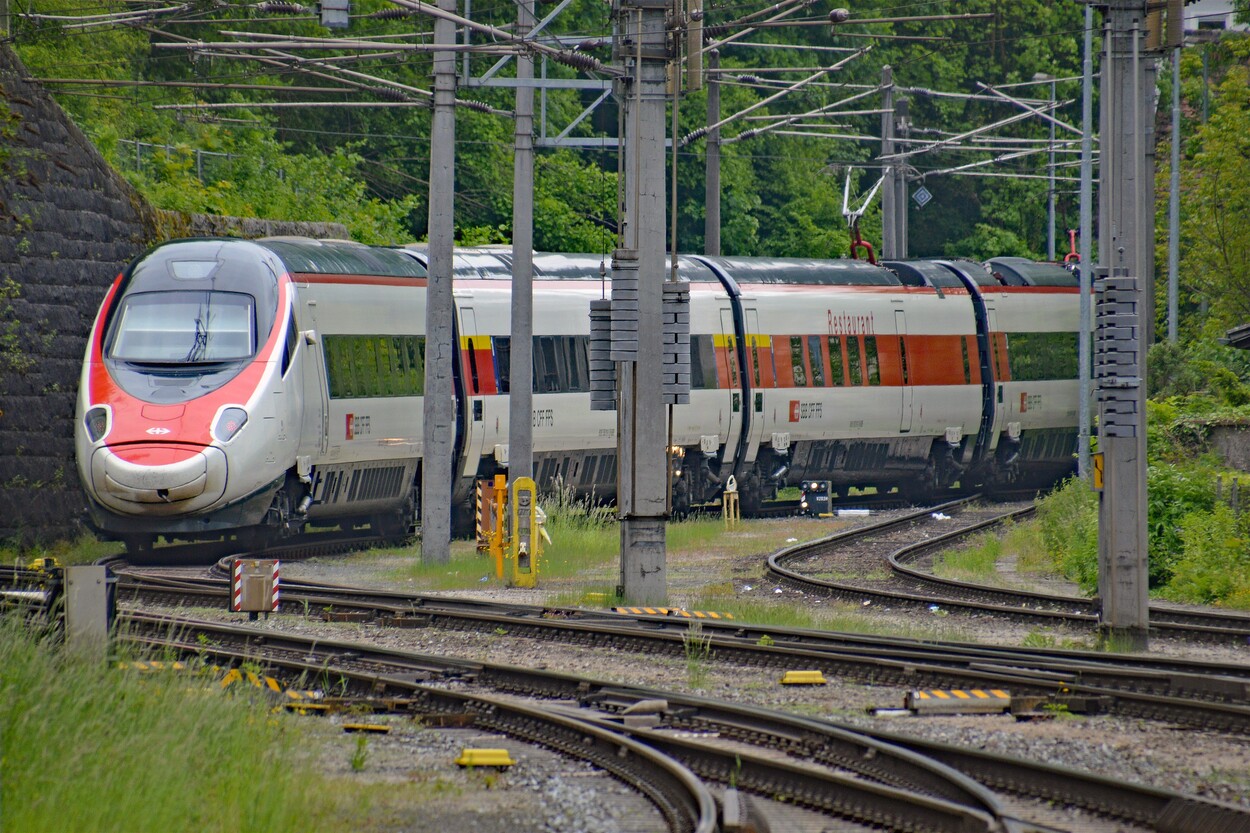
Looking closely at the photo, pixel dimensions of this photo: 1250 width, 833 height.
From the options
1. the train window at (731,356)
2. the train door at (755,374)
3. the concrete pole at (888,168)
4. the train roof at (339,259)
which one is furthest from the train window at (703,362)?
the concrete pole at (888,168)

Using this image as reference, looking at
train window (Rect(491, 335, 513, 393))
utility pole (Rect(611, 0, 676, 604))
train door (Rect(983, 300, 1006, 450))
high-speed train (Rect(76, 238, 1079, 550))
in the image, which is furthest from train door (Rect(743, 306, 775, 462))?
utility pole (Rect(611, 0, 676, 604))

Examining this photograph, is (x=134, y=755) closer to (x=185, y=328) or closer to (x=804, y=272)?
(x=185, y=328)

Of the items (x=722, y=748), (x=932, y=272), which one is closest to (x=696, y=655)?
(x=722, y=748)

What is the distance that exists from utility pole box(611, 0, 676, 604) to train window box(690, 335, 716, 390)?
9.94 meters

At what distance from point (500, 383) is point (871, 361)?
8047 mm

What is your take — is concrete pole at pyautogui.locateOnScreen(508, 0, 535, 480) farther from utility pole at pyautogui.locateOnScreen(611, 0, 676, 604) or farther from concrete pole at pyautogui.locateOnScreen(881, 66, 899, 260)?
concrete pole at pyautogui.locateOnScreen(881, 66, 899, 260)

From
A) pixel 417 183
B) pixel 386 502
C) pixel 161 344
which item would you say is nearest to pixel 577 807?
pixel 161 344

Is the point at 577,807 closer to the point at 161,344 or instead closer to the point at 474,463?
the point at 161,344

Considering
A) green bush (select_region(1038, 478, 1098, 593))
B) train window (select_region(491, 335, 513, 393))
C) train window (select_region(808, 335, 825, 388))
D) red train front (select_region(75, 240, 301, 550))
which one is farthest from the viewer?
train window (select_region(808, 335, 825, 388))

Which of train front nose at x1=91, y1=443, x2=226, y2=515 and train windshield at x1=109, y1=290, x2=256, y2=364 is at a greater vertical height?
train windshield at x1=109, y1=290, x2=256, y2=364

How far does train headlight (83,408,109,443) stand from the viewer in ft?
65.2

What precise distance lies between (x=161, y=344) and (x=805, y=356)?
1175 cm

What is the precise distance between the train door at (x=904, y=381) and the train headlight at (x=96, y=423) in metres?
14.7

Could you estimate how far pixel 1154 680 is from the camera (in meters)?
11.6
